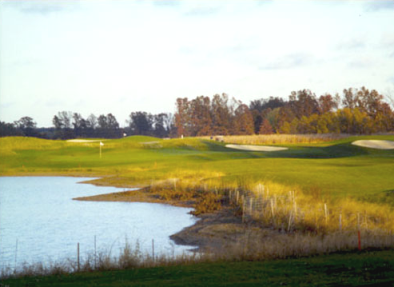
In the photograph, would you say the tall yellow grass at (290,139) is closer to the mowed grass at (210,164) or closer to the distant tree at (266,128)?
the mowed grass at (210,164)

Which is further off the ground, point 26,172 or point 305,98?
point 305,98

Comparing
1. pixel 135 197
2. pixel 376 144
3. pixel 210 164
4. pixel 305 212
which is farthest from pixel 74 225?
pixel 376 144

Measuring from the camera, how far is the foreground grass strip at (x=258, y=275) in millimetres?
13281

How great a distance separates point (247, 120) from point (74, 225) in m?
111

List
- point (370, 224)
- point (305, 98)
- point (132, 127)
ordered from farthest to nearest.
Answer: point (132, 127)
point (305, 98)
point (370, 224)

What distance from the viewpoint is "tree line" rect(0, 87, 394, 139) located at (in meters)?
112

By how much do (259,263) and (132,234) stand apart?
12.5 m

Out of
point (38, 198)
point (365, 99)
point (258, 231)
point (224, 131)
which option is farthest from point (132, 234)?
point (224, 131)

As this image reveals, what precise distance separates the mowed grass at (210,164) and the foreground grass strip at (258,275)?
40.0 ft

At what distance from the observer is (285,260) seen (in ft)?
54.1

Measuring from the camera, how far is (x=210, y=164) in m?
54.3

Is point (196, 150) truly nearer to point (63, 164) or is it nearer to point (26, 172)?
point (63, 164)

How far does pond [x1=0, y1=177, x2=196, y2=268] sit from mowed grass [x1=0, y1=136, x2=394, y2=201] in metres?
7.32

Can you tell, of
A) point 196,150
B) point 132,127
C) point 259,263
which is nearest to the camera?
point 259,263
